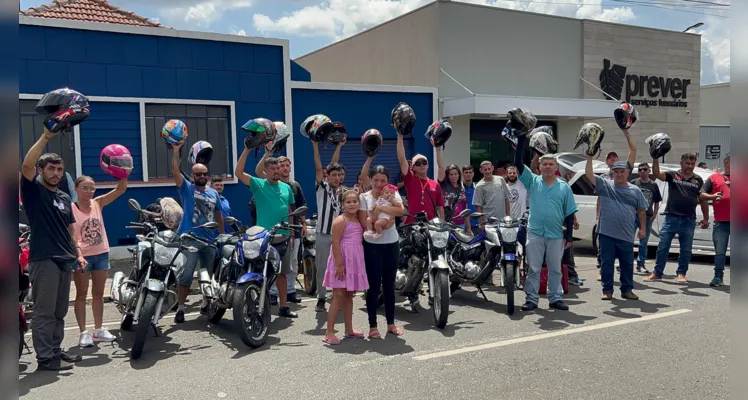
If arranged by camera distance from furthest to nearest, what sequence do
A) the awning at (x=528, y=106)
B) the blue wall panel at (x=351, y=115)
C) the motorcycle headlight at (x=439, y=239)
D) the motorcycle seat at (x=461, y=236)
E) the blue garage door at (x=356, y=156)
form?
the awning at (x=528, y=106) < the blue garage door at (x=356, y=156) < the blue wall panel at (x=351, y=115) < the motorcycle seat at (x=461, y=236) < the motorcycle headlight at (x=439, y=239)

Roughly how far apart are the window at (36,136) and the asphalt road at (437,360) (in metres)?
4.80

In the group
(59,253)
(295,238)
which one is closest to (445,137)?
(295,238)

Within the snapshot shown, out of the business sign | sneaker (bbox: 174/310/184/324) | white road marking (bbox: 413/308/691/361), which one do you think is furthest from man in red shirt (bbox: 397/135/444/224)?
the business sign

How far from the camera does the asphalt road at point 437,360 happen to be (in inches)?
189

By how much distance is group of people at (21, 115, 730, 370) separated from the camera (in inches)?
210

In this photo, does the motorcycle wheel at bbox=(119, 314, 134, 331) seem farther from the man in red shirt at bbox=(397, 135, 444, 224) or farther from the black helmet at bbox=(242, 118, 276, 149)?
the man in red shirt at bbox=(397, 135, 444, 224)

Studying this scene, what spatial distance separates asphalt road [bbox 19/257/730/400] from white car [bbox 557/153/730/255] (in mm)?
3527

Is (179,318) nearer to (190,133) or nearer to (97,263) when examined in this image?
(97,263)

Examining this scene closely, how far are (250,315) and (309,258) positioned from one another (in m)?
2.53

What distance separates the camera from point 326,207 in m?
7.40

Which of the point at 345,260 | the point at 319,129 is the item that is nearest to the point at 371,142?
the point at 319,129

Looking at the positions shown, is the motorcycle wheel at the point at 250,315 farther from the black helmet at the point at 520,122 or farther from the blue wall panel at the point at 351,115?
the blue wall panel at the point at 351,115

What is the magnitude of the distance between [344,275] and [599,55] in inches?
753

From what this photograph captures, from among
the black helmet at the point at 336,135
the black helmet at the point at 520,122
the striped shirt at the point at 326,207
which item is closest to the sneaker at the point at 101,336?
the striped shirt at the point at 326,207
